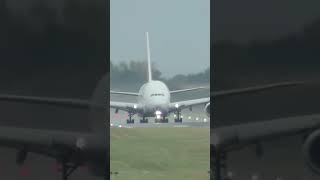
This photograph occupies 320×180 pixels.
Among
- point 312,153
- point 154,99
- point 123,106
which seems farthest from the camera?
point 312,153

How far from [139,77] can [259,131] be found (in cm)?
68

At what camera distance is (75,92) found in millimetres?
2555

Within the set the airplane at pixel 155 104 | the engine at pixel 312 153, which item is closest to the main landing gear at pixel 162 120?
the airplane at pixel 155 104

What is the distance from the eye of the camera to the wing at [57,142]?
2559 millimetres

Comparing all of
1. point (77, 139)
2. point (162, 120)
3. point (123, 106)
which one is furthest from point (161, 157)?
point (77, 139)

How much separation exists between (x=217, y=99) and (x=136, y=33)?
0.52 metres

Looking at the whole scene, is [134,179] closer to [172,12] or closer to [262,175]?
[262,175]

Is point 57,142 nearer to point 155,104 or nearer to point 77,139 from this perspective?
point 77,139

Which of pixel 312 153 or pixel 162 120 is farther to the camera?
pixel 312 153

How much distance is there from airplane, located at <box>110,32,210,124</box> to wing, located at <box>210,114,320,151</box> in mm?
216

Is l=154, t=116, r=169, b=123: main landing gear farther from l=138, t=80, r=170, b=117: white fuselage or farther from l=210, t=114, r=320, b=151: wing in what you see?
l=210, t=114, r=320, b=151: wing

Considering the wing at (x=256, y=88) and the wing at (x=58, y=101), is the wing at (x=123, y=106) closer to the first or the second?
the wing at (x=58, y=101)

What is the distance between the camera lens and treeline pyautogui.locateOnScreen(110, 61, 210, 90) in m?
2.36

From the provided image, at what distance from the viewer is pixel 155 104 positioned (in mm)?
2383
